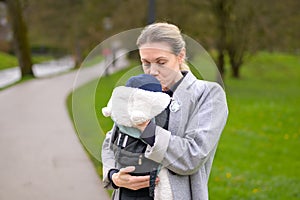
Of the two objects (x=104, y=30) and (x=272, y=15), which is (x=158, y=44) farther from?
(x=104, y=30)

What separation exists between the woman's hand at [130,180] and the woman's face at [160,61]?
37 cm

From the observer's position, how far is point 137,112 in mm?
1949

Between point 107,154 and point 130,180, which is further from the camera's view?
point 107,154

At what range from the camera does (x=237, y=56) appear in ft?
77.8

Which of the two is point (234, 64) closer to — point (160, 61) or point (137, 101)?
point (160, 61)

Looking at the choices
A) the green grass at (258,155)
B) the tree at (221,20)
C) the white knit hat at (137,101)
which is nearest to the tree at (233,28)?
the tree at (221,20)

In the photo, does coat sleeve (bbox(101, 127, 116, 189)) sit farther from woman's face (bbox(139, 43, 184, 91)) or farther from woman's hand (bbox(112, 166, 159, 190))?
woman's face (bbox(139, 43, 184, 91))

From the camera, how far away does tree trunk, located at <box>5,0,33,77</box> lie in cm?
2514

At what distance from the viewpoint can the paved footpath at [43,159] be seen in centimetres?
567

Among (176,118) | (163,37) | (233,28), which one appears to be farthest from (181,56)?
(233,28)

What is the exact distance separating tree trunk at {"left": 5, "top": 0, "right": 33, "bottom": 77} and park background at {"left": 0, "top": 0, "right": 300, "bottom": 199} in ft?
0.16

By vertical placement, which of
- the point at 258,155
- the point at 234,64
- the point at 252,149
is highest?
the point at 258,155

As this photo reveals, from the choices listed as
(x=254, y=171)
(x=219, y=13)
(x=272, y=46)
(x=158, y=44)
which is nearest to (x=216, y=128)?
(x=158, y=44)

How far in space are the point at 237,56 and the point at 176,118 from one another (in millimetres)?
22069
